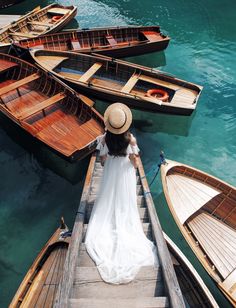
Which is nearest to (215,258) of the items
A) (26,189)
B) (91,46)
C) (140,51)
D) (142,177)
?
(142,177)

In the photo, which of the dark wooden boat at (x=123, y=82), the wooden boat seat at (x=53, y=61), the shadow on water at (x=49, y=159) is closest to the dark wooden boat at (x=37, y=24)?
the wooden boat seat at (x=53, y=61)

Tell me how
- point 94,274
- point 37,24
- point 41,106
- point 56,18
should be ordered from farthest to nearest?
point 56,18, point 37,24, point 41,106, point 94,274

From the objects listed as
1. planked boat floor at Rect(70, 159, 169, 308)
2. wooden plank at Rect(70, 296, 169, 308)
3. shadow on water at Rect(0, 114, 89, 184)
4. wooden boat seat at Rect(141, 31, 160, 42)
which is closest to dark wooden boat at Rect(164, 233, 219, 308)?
planked boat floor at Rect(70, 159, 169, 308)

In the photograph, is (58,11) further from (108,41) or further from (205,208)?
(205,208)

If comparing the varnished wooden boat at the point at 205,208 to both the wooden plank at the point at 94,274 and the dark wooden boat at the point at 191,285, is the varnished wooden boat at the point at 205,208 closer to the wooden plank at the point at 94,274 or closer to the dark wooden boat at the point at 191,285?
the dark wooden boat at the point at 191,285

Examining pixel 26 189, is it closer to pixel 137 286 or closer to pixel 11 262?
pixel 11 262

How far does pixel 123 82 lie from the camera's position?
1505 centimetres

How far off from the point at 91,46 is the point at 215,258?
14765 mm

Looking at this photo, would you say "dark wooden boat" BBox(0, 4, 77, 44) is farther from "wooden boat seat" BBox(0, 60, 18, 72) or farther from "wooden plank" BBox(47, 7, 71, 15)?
"wooden boat seat" BBox(0, 60, 18, 72)

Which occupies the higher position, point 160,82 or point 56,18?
point 56,18

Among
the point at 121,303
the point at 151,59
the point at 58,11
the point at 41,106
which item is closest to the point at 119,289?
the point at 121,303

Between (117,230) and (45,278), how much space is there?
9.33ft

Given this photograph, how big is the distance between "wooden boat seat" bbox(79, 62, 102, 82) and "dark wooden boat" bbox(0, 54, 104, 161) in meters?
1.49

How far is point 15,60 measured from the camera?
47.8 feet
